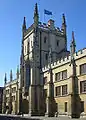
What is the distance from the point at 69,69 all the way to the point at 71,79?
12.6 feet

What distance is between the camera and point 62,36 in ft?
256

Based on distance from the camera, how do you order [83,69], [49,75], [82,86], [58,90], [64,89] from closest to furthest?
[82,86] → [83,69] → [64,89] → [58,90] → [49,75]

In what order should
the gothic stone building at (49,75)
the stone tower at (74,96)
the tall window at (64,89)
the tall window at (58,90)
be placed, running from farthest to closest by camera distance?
the tall window at (58,90)
the tall window at (64,89)
the gothic stone building at (49,75)
the stone tower at (74,96)

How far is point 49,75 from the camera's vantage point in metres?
62.4

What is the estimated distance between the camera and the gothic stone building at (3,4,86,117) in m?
50.0

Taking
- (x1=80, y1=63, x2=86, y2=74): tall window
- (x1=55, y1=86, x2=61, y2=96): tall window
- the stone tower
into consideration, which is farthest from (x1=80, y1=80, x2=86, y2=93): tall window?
(x1=55, y1=86, x2=61, y2=96): tall window

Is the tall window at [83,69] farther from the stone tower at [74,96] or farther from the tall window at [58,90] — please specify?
the tall window at [58,90]

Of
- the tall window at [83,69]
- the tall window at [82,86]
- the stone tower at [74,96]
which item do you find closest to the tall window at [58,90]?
the stone tower at [74,96]

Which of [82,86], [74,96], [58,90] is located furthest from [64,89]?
[82,86]

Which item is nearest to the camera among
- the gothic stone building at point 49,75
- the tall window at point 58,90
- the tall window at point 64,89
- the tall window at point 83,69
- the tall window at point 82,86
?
the tall window at point 82,86

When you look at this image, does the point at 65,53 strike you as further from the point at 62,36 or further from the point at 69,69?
the point at 69,69

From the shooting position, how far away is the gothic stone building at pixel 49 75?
50.0m

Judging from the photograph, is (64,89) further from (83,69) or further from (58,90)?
(83,69)

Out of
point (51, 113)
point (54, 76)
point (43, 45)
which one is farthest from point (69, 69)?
point (43, 45)
